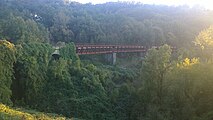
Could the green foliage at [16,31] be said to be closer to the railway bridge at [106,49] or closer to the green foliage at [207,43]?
the railway bridge at [106,49]

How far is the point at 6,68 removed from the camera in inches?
1471

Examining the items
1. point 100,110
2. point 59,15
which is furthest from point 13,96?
point 59,15

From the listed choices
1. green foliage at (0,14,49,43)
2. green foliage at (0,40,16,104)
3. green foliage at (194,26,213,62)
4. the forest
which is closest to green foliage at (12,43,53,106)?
the forest

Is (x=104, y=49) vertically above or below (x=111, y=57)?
above

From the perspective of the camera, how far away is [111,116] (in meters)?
38.7

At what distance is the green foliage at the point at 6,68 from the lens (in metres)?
36.1

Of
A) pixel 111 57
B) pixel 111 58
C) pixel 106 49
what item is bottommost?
pixel 111 58

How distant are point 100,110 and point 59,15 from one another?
59028 mm

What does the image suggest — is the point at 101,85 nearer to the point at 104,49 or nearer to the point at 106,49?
the point at 104,49

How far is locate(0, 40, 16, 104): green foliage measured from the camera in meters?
36.1

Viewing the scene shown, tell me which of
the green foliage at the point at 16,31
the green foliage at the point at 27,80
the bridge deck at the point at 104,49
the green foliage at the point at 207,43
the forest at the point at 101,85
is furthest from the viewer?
the bridge deck at the point at 104,49

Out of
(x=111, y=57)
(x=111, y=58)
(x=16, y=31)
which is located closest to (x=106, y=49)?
(x=111, y=57)

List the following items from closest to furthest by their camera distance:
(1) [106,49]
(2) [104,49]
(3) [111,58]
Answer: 1. (2) [104,49]
2. (1) [106,49]
3. (3) [111,58]

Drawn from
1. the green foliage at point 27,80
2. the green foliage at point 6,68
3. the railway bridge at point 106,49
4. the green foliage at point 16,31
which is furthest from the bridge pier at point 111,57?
the green foliage at point 6,68
